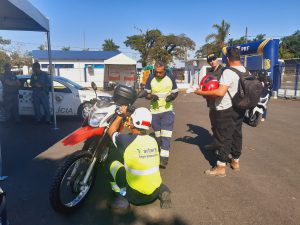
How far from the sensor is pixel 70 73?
3103cm

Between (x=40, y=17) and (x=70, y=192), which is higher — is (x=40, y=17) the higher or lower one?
the higher one

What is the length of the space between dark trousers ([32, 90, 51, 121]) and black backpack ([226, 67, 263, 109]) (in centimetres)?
656

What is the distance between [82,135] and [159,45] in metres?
43.8

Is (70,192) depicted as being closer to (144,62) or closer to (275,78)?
(275,78)

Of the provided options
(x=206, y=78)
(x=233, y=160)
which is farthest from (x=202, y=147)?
(x=206, y=78)

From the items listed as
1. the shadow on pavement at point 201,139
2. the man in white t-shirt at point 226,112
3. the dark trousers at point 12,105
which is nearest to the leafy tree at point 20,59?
the dark trousers at point 12,105

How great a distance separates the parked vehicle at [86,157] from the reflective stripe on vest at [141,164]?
1.71 feet

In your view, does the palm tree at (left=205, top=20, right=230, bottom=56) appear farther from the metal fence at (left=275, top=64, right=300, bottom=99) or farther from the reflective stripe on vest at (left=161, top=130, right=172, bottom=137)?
the reflective stripe on vest at (left=161, top=130, right=172, bottom=137)

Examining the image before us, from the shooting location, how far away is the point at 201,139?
740 centimetres

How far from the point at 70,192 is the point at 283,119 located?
8809 millimetres

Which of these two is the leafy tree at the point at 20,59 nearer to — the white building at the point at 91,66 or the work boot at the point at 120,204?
the white building at the point at 91,66

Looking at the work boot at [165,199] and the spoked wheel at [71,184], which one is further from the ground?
the spoked wheel at [71,184]

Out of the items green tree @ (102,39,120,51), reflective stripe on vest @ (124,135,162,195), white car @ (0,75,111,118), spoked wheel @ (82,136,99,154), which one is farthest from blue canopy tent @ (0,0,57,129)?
green tree @ (102,39,120,51)

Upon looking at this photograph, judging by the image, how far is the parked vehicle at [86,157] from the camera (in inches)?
133
